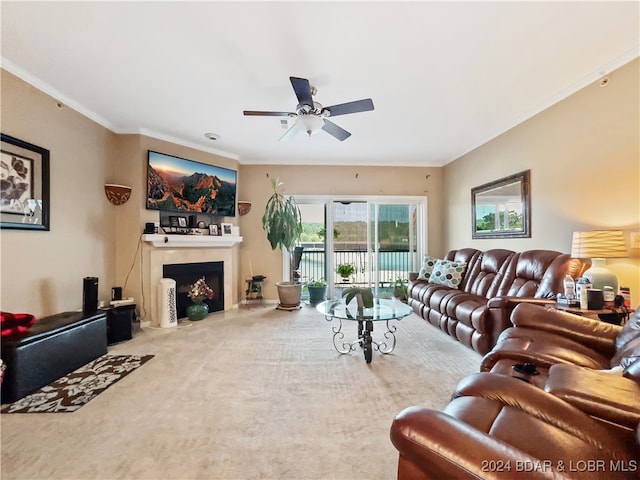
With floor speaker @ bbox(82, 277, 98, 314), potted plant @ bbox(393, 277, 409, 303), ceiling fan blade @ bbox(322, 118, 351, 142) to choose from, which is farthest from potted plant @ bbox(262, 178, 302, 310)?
floor speaker @ bbox(82, 277, 98, 314)

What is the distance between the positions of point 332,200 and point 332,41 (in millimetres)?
3561

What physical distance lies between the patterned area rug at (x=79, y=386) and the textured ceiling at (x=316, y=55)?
266 cm

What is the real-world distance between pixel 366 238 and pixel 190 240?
3170mm

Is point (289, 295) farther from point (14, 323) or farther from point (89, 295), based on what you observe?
point (14, 323)

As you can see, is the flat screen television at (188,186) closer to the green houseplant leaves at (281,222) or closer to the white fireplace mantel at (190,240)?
the white fireplace mantel at (190,240)

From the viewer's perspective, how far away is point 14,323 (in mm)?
2248

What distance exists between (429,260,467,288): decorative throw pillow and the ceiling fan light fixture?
2.82m

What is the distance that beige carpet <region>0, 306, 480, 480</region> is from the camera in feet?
5.01

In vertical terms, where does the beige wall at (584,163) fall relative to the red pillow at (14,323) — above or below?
above

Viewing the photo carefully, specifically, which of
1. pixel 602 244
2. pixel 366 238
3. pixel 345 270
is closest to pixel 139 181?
pixel 345 270

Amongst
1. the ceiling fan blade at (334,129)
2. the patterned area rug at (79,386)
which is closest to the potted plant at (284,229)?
the ceiling fan blade at (334,129)

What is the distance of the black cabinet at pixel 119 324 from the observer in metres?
3.30

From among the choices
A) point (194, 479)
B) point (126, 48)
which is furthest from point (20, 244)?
point (194, 479)

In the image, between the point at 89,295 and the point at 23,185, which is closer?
the point at 23,185
